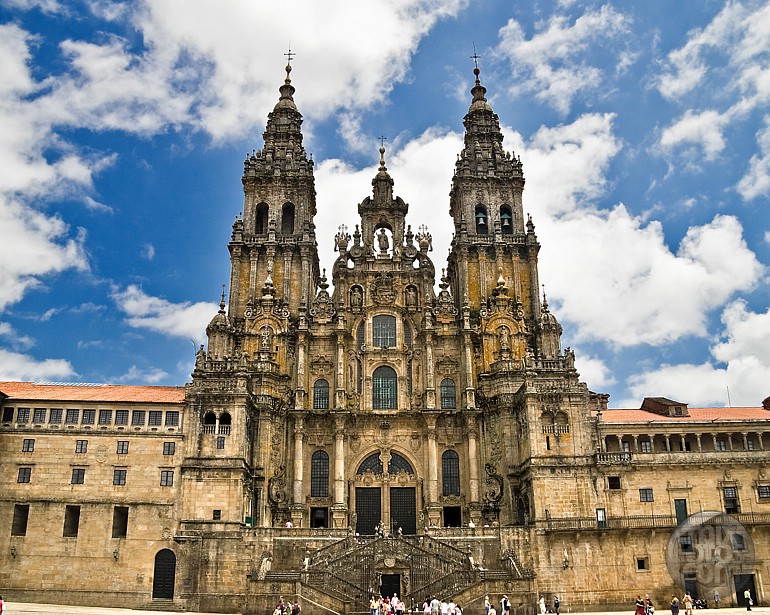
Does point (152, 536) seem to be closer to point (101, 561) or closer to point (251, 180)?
point (101, 561)

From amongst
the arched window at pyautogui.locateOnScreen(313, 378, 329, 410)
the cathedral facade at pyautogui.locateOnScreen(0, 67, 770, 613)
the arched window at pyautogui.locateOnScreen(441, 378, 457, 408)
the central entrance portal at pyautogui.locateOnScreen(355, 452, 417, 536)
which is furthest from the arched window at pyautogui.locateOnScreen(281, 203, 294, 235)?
the central entrance portal at pyautogui.locateOnScreen(355, 452, 417, 536)

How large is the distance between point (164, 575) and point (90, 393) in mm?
13425

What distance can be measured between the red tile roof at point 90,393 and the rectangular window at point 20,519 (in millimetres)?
6827

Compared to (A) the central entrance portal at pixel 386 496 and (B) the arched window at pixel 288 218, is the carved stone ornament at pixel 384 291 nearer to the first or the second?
(B) the arched window at pixel 288 218

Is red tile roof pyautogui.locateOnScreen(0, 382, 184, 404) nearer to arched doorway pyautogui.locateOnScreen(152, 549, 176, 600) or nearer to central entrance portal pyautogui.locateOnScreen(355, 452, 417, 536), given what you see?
arched doorway pyautogui.locateOnScreen(152, 549, 176, 600)

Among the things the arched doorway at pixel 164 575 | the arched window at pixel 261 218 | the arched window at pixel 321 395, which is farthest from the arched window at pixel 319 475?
the arched window at pixel 261 218

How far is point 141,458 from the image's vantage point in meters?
48.4

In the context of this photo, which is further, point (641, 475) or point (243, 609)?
point (641, 475)

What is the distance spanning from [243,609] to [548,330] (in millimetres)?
29767

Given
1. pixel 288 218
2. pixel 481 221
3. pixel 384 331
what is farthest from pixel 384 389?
pixel 288 218

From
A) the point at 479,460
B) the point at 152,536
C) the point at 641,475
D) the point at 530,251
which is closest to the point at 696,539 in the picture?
the point at 641,475

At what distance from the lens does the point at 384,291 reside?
193 feet

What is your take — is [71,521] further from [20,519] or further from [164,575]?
[164,575]

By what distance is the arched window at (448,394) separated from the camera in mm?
56531
